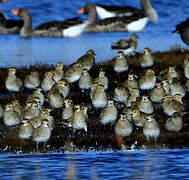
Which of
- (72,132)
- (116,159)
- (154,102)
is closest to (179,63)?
(154,102)

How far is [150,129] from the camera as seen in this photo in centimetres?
1503

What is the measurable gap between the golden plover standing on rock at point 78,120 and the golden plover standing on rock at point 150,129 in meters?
1.05

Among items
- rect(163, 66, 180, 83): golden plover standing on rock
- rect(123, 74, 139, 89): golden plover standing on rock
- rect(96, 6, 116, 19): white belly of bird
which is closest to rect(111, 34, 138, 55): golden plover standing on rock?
rect(163, 66, 180, 83): golden plover standing on rock

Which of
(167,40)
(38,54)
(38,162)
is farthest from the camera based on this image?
(167,40)

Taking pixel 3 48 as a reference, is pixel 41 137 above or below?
below

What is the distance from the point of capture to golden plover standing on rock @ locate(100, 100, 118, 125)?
16.1 meters

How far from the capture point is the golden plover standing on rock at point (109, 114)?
52.8 ft

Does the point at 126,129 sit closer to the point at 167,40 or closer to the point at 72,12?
the point at 167,40

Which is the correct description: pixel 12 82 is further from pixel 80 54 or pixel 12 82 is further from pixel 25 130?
pixel 80 54

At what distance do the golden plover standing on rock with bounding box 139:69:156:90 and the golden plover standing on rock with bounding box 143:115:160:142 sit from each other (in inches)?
143

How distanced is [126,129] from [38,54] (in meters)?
11.1

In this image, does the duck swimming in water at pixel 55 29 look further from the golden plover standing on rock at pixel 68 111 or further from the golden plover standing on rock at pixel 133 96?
the golden plover standing on rock at pixel 68 111

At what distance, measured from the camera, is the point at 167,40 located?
95.2 feet

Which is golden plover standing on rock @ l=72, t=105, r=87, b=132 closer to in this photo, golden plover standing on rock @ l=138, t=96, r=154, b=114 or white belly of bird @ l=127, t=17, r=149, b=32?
golden plover standing on rock @ l=138, t=96, r=154, b=114
